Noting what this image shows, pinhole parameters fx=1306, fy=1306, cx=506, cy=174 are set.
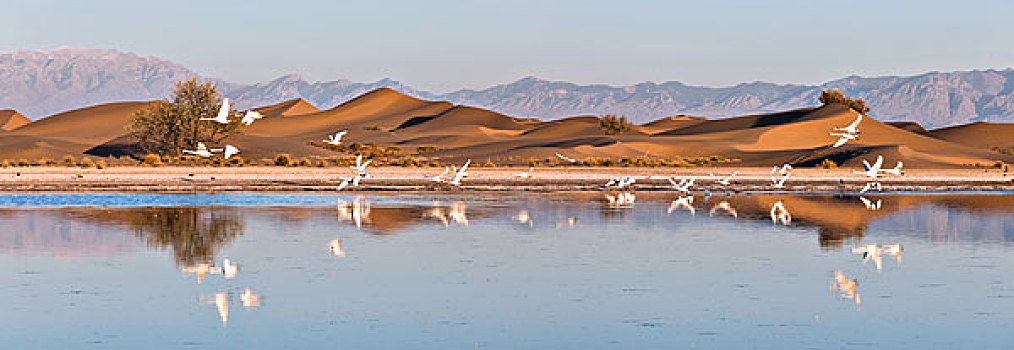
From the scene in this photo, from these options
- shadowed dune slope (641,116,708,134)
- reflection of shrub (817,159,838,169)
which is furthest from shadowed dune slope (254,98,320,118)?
reflection of shrub (817,159,838,169)

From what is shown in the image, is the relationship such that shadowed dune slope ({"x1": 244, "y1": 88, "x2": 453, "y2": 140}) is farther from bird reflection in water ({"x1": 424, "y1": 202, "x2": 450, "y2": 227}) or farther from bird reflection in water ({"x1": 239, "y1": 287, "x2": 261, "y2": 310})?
bird reflection in water ({"x1": 239, "y1": 287, "x2": 261, "y2": 310})

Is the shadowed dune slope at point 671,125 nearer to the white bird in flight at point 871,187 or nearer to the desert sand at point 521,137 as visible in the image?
the desert sand at point 521,137

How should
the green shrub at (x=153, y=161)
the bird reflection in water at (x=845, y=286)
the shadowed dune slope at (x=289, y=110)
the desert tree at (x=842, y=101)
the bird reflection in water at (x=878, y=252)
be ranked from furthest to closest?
the shadowed dune slope at (x=289, y=110) → the desert tree at (x=842, y=101) → the green shrub at (x=153, y=161) → the bird reflection in water at (x=878, y=252) → the bird reflection in water at (x=845, y=286)

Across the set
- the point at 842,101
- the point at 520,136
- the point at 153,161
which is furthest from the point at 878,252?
the point at 520,136

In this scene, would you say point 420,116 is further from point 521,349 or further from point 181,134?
point 521,349

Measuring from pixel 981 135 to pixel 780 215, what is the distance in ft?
316

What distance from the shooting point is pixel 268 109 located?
171000 mm

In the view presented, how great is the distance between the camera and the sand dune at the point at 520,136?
8056 centimetres

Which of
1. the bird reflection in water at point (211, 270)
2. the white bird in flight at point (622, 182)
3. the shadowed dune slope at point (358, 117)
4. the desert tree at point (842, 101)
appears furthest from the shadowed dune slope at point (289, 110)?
the bird reflection in water at point (211, 270)

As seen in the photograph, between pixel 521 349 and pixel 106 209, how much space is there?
20757mm

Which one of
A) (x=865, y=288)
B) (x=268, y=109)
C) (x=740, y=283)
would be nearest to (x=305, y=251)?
(x=740, y=283)

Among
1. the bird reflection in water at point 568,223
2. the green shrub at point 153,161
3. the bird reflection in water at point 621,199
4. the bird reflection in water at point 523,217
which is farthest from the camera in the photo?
the green shrub at point 153,161

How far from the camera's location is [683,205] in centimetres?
3319

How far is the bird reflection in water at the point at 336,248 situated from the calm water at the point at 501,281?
1.8 inches
